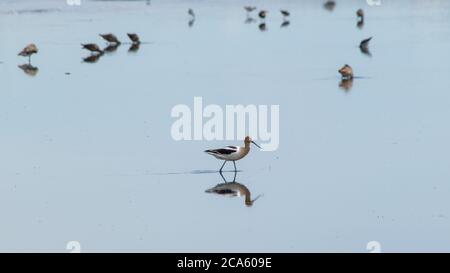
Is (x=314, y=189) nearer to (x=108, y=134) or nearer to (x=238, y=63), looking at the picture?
(x=108, y=134)

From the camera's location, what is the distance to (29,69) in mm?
27953

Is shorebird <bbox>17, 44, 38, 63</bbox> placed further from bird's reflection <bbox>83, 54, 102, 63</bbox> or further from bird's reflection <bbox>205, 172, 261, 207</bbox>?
bird's reflection <bbox>205, 172, 261, 207</bbox>

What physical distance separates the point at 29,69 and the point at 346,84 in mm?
7202

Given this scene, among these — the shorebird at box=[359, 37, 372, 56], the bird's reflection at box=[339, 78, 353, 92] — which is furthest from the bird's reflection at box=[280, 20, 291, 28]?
the bird's reflection at box=[339, 78, 353, 92]

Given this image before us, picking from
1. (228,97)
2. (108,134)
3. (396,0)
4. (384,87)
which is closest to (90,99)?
(228,97)

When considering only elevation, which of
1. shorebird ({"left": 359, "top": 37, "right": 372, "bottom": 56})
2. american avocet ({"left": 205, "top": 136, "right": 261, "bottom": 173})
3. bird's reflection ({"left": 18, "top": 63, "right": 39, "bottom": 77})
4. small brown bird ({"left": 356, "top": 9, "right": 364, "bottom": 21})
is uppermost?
small brown bird ({"left": 356, "top": 9, "right": 364, "bottom": 21})

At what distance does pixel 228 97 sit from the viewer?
22.4m

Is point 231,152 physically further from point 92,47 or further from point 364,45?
point 364,45

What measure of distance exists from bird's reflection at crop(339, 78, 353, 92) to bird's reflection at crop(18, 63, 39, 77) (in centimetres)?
638

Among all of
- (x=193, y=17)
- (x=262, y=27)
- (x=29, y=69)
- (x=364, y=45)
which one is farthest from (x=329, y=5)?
(x=29, y=69)

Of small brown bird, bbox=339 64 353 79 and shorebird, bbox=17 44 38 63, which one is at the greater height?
shorebird, bbox=17 44 38 63

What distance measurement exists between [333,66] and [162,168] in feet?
37.5

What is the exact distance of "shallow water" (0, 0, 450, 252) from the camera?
1409cm

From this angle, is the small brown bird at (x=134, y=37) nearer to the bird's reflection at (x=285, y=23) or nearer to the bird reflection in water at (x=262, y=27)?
the bird reflection in water at (x=262, y=27)
